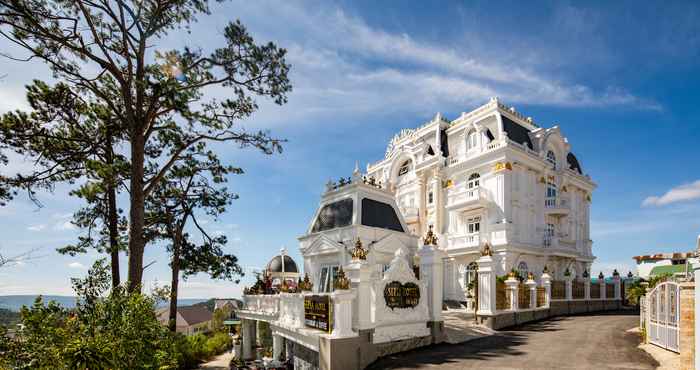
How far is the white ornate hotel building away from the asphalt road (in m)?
10.9

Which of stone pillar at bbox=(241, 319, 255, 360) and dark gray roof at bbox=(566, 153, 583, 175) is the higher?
dark gray roof at bbox=(566, 153, 583, 175)

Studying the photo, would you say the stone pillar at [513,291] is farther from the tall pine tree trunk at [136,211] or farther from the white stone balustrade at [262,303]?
the tall pine tree trunk at [136,211]

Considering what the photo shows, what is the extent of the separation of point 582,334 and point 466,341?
4.36 m

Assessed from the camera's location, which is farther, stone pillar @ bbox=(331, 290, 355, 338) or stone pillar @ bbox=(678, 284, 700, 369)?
stone pillar @ bbox=(331, 290, 355, 338)

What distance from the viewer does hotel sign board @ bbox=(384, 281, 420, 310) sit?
11.4 metres

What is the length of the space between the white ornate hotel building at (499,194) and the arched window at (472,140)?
0.24ft

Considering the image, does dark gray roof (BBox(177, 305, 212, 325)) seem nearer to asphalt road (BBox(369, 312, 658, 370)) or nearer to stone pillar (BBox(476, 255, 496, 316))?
stone pillar (BBox(476, 255, 496, 316))

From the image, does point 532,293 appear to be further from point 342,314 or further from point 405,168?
point 405,168

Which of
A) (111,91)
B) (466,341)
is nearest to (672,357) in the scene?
(466,341)

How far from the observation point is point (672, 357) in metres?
9.77

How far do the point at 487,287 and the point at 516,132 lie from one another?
52.1ft

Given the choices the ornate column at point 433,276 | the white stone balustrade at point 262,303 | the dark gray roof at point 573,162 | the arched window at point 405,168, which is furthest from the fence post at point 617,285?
the white stone balustrade at point 262,303

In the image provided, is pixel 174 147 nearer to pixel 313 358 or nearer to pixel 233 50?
pixel 233 50

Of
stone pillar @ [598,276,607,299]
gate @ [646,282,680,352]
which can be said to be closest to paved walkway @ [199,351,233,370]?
gate @ [646,282,680,352]
